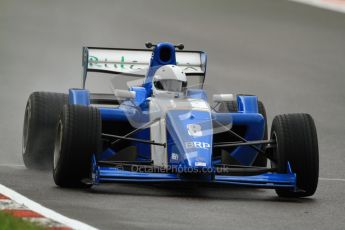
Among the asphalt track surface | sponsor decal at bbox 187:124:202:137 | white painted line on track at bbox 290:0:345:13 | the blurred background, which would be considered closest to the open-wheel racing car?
sponsor decal at bbox 187:124:202:137

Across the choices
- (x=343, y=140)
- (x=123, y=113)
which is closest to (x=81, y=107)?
(x=123, y=113)

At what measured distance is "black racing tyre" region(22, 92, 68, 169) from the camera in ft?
42.8

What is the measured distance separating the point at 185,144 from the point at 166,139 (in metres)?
0.37

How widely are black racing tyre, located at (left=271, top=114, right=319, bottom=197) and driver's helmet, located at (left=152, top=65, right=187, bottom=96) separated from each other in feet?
4.29

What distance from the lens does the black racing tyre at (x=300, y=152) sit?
36.9ft


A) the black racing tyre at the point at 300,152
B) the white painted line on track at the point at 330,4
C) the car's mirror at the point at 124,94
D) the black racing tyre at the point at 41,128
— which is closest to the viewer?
the black racing tyre at the point at 300,152

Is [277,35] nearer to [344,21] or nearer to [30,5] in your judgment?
[344,21]

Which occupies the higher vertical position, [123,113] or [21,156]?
[123,113]

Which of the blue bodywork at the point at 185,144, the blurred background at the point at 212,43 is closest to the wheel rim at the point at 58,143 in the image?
the blue bodywork at the point at 185,144

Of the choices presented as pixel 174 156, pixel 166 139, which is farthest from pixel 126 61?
pixel 174 156

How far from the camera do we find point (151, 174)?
35.0ft

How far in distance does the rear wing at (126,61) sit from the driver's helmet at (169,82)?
1.42 meters

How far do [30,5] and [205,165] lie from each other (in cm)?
1866

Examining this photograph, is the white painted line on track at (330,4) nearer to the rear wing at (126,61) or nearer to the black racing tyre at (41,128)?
the rear wing at (126,61)
